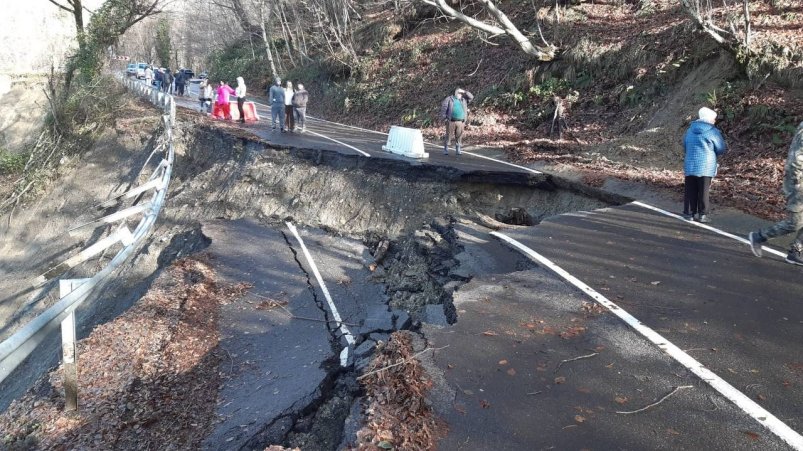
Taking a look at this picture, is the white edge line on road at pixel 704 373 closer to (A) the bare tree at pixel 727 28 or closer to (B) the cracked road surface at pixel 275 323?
(B) the cracked road surface at pixel 275 323

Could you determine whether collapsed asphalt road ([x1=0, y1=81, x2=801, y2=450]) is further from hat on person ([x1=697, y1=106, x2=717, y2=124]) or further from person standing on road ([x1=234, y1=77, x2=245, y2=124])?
person standing on road ([x1=234, y1=77, x2=245, y2=124])

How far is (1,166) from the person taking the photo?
77.0 ft

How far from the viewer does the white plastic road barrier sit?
→ 523 inches

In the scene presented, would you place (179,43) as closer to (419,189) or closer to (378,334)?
(419,189)

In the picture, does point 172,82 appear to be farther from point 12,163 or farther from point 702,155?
point 702,155

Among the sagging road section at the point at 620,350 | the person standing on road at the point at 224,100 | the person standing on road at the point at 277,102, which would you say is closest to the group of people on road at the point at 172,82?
the person standing on road at the point at 224,100

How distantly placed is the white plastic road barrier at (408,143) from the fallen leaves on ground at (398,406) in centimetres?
932

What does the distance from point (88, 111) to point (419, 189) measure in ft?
62.7

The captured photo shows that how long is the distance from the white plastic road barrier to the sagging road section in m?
6.54

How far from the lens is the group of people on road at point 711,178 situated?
6.00 m

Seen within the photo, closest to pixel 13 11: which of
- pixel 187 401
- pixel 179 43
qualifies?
pixel 179 43

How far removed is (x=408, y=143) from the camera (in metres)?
13.5

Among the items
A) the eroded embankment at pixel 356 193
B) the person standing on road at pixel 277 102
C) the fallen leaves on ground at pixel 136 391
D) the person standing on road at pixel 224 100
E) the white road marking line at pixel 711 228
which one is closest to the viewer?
the fallen leaves on ground at pixel 136 391

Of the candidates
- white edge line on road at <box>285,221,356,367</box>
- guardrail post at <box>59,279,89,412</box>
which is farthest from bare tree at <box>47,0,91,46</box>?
guardrail post at <box>59,279,89,412</box>
